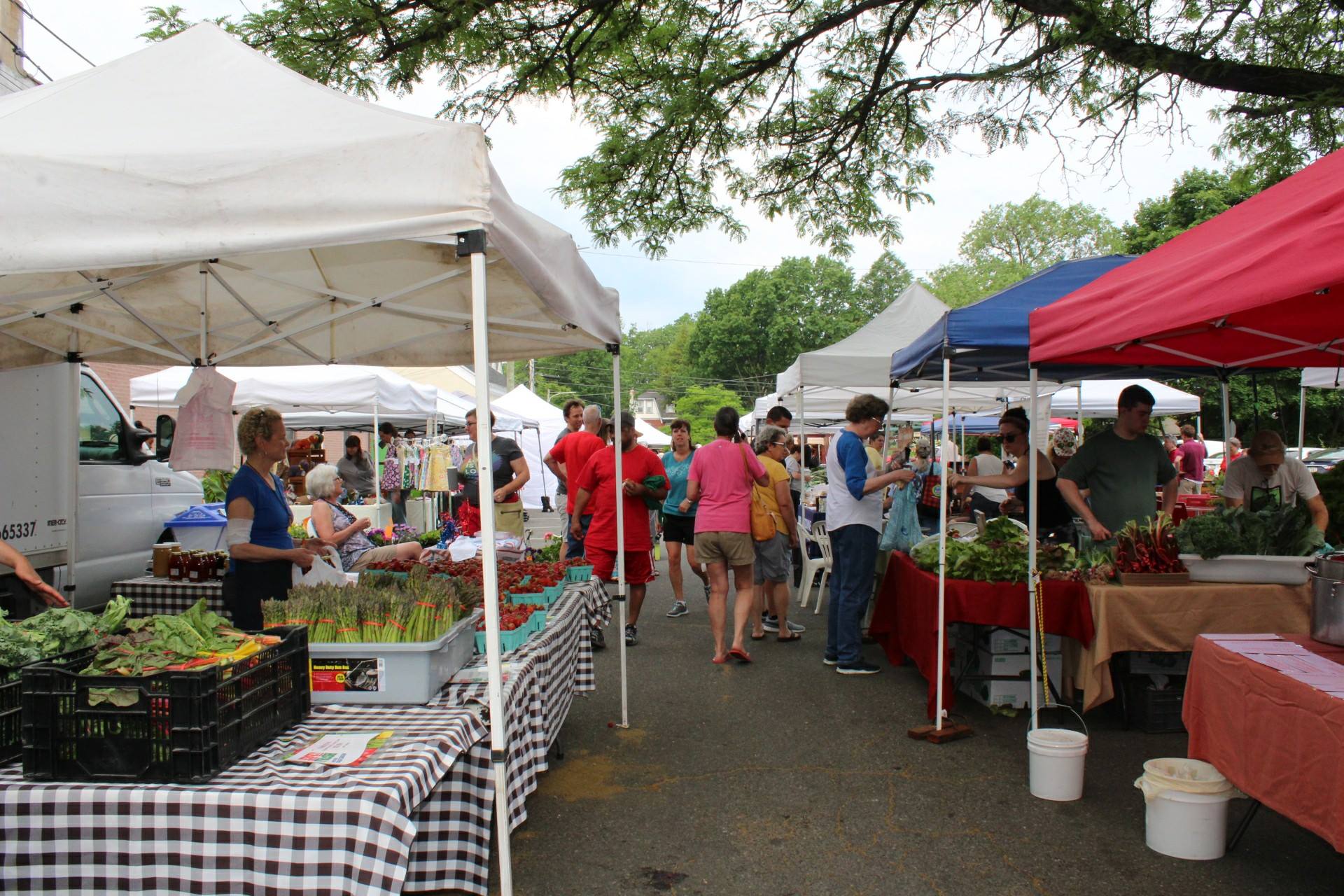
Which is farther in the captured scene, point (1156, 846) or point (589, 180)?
point (589, 180)

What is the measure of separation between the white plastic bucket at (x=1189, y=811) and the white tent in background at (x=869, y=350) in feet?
19.0

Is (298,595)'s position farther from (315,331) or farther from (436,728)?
(315,331)

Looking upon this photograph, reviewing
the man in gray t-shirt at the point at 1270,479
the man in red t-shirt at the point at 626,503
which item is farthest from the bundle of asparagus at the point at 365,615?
the man in gray t-shirt at the point at 1270,479

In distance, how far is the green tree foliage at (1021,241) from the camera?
59.4 m

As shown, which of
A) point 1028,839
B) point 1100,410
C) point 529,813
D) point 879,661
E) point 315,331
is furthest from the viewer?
point 1100,410

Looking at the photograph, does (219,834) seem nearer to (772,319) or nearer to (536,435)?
(536,435)

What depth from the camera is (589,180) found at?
9.88m

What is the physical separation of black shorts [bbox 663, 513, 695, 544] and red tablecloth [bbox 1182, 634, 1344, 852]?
5415 millimetres

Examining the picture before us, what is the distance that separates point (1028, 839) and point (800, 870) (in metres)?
1.08

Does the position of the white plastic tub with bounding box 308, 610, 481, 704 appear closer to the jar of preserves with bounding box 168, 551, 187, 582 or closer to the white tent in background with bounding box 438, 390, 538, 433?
the jar of preserves with bounding box 168, 551, 187, 582

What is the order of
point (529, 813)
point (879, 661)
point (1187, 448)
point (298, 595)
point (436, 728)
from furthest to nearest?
point (1187, 448), point (879, 661), point (529, 813), point (298, 595), point (436, 728)

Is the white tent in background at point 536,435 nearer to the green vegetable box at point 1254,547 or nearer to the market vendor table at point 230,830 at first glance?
the green vegetable box at point 1254,547

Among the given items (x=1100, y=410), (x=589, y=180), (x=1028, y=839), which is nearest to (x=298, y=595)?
(x=1028, y=839)

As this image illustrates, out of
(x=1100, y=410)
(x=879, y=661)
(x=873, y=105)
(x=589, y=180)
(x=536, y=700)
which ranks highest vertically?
(x=873, y=105)
